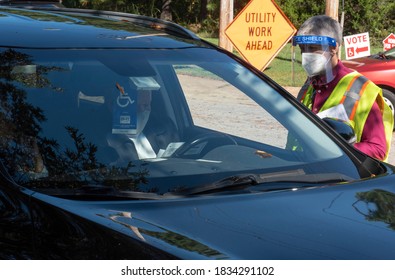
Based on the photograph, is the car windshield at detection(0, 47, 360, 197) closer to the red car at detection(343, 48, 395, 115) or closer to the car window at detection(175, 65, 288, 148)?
the car window at detection(175, 65, 288, 148)

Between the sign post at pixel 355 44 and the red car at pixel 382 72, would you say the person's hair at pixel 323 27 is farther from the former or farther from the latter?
the sign post at pixel 355 44

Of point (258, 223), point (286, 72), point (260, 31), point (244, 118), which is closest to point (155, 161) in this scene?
point (258, 223)

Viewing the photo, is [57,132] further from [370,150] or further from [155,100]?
[370,150]

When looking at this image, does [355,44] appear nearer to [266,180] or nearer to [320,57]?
[320,57]

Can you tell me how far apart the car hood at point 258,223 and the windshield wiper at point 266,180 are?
10 cm

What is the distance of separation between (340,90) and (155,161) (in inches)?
64.6

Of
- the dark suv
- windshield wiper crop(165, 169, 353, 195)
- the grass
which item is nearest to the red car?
the grass

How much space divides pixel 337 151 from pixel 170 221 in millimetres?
1233

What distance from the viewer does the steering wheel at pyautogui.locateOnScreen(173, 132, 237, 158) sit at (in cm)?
391

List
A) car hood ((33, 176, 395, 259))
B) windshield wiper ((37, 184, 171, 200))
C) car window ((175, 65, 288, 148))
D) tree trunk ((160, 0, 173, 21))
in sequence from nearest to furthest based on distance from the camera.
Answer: car hood ((33, 176, 395, 259)), windshield wiper ((37, 184, 171, 200)), car window ((175, 65, 288, 148)), tree trunk ((160, 0, 173, 21))

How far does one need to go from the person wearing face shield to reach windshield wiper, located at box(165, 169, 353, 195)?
120 centimetres

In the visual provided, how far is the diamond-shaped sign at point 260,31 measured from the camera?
13773 millimetres

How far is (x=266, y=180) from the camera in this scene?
3461 millimetres
